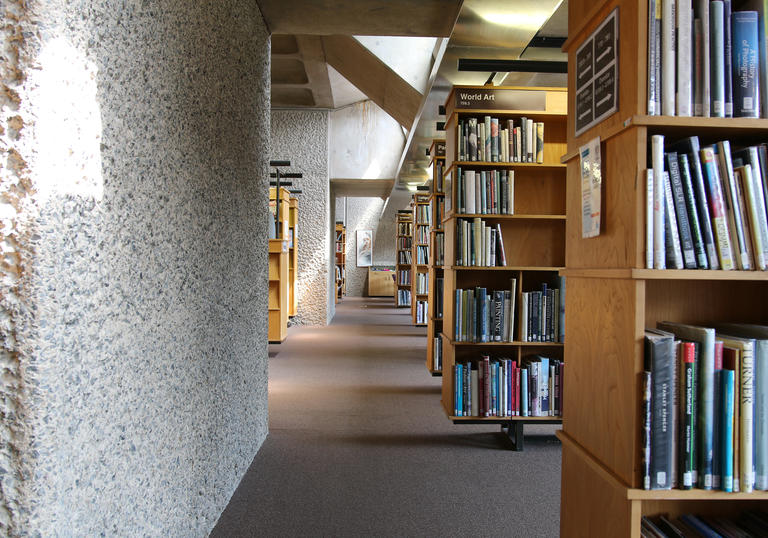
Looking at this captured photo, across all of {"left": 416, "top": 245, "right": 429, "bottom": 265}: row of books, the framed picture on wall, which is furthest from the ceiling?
the framed picture on wall

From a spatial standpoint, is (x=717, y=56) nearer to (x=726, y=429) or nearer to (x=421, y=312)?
(x=726, y=429)

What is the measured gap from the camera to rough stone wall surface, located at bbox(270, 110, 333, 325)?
9930 millimetres

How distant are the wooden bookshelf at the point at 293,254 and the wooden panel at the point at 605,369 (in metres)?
7.30

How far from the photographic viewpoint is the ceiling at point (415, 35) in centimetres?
332

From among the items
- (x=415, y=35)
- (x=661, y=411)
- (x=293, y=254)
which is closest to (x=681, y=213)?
(x=661, y=411)

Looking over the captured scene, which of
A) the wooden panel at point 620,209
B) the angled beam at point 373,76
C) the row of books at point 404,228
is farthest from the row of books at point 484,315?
the row of books at point 404,228

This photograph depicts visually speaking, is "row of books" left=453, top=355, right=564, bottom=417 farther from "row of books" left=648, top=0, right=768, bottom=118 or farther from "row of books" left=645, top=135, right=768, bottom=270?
"row of books" left=648, top=0, right=768, bottom=118

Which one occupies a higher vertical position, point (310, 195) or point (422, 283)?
point (310, 195)

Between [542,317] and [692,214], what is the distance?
2.52 meters

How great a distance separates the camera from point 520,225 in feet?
13.5

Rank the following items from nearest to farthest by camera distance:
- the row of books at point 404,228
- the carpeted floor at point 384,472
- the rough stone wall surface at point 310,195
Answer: the carpeted floor at point 384,472, the rough stone wall surface at point 310,195, the row of books at point 404,228

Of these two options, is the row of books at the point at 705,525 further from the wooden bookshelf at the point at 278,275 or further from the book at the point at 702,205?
the wooden bookshelf at the point at 278,275

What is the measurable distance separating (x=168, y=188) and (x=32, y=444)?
993 mm

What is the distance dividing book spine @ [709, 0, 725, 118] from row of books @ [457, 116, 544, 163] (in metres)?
2.48
